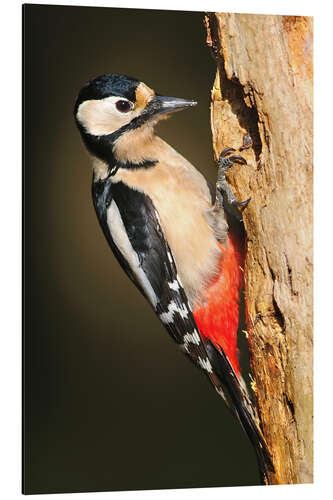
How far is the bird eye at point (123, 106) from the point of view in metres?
2.45

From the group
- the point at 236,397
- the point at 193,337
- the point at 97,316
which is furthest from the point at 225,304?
the point at 97,316

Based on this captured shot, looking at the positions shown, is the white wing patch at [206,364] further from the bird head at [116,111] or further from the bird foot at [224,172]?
the bird head at [116,111]

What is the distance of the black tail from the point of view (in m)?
2.50

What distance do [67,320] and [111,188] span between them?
18.1 inches

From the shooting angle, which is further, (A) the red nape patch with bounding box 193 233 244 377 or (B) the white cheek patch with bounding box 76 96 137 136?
(A) the red nape patch with bounding box 193 233 244 377

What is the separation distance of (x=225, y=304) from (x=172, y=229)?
314 millimetres

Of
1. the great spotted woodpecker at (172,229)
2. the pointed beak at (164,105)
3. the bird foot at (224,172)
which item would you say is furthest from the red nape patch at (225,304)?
the pointed beak at (164,105)

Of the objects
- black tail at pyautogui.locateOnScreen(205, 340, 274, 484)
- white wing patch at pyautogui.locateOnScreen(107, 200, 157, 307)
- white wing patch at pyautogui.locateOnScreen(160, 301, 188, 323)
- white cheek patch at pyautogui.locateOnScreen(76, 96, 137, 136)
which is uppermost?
white cheek patch at pyautogui.locateOnScreen(76, 96, 137, 136)

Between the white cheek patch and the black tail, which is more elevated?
the white cheek patch

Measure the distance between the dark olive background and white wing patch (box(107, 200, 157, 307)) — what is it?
8 cm

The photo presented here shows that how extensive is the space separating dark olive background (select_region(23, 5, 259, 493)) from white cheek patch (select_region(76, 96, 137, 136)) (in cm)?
6

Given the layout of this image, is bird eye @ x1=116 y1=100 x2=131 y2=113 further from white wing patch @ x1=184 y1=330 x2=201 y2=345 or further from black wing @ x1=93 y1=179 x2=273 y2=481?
white wing patch @ x1=184 y1=330 x2=201 y2=345

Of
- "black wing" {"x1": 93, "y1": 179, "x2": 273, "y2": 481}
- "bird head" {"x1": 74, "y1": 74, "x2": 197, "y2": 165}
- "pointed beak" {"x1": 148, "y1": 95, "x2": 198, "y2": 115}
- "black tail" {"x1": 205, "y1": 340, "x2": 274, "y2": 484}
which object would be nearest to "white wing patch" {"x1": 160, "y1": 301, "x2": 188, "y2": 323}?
"black wing" {"x1": 93, "y1": 179, "x2": 273, "y2": 481}

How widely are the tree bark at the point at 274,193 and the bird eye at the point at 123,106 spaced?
0.29m
